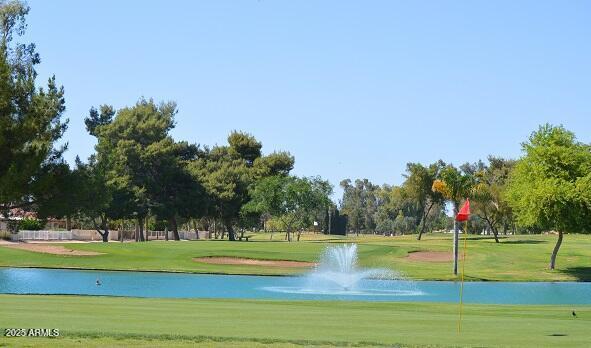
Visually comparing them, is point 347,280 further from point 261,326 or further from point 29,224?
point 29,224

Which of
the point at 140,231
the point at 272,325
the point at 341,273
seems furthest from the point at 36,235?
the point at 272,325

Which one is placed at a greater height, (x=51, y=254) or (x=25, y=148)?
(x=25, y=148)

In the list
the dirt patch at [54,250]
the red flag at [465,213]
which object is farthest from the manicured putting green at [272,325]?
the dirt patch at [54,250]

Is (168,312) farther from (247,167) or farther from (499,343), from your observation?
(247,167)

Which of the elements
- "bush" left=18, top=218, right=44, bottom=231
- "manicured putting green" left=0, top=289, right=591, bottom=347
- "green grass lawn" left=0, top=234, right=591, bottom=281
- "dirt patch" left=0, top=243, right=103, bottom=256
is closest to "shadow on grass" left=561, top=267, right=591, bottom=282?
"green grass lawn" left=0, top=234, right=591, bottom=281

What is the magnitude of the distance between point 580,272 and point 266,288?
2808cm

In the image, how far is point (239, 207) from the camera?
384 feet

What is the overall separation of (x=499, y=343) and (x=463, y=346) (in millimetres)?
1194

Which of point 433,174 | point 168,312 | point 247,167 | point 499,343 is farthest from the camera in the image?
point 247,167

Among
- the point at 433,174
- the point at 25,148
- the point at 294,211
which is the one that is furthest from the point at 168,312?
the point at 433,174

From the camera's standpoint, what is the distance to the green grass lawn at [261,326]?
19.6 metres

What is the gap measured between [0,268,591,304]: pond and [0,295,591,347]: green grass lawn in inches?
578

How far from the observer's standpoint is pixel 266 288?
51.2 meters

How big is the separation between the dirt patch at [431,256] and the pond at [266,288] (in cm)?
1303
